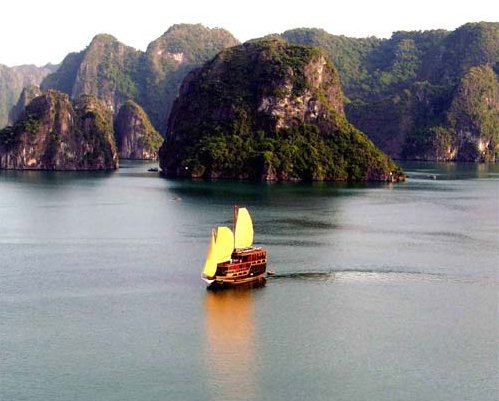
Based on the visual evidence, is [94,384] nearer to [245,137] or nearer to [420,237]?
[420,237]

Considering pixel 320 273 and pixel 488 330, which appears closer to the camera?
pixel 488 330

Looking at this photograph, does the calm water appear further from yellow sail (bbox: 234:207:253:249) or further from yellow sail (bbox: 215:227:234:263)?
yellow sail (bbox: 234:207:253:249)

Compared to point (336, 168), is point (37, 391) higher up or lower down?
lower down

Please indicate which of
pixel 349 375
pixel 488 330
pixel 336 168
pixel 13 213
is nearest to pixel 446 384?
pixel 349 375

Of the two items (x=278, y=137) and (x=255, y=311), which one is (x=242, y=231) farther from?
(x=278, y=137)

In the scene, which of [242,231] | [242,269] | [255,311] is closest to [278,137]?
[242,231]

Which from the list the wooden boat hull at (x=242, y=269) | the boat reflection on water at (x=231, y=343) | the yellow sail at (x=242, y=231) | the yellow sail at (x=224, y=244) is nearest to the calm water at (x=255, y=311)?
the boat reflection on water at (x=231, y=343)
